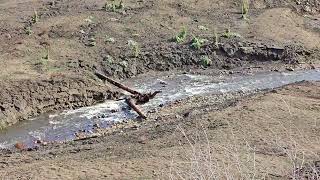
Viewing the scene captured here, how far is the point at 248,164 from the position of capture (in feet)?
25.8

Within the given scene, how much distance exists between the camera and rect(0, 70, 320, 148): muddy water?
11.5 meters

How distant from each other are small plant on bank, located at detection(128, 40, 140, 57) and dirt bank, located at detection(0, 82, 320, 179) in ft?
8.67

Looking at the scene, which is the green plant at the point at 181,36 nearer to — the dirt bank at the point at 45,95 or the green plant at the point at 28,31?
the dirt bank at the point at 45,95

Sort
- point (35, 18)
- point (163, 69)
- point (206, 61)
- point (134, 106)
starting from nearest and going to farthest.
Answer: point (134, 106), point (163, 69), point (206, 61), point (35, 18)

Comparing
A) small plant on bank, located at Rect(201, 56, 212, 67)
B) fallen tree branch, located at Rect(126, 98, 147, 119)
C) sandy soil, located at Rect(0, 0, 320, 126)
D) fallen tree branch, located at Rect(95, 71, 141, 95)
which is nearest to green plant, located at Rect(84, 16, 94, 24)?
sandy soil, located at Rect(0, 0, 320, 126)

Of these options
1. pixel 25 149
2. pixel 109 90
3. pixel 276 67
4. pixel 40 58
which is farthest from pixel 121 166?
pixel 276 67

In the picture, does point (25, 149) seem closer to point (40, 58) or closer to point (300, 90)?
point (40, 58)

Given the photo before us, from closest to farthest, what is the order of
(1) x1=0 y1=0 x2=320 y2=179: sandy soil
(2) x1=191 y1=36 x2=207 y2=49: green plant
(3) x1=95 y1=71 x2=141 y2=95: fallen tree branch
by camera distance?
(1) x1=0 y1=0 x2=320 y2=179: sandy soil → (3) x1=95 y1=71 x2=141 y2=95: fallen tree branch → (2) x1=191 y1=36 x2=207 y2=49: green plant

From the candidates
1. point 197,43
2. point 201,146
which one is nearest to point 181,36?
point 197,43

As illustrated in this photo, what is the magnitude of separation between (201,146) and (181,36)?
637cm

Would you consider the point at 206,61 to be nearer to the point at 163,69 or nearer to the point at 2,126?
the point at 163,69

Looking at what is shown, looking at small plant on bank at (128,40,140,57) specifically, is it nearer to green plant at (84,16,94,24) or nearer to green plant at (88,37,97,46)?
green plant at (88,37,97,46)

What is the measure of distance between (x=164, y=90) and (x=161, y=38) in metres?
2.02

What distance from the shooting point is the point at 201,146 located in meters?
8.83
